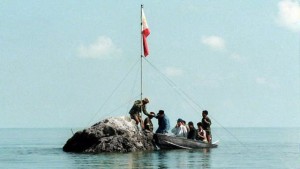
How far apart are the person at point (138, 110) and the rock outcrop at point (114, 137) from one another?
0.41 m

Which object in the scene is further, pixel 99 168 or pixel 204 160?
pixel 204 160

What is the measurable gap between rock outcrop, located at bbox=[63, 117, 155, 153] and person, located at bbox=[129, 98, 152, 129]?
1.36 feet

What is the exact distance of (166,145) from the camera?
4094 cm

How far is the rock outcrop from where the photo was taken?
39.2m

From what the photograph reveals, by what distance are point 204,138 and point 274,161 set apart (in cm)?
624

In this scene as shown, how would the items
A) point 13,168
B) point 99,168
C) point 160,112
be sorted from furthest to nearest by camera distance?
point 160,112 < point 13,168 < point 99,168

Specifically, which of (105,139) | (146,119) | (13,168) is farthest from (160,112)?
(13,168)

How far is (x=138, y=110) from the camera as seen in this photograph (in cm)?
4006

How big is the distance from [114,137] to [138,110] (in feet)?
7.44

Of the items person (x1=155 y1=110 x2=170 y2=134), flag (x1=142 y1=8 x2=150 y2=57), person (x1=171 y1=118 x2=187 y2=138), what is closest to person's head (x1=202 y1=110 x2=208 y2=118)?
person (x1=171 y1=118 x2=187 y2=138)

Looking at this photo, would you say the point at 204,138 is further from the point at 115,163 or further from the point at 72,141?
the point at 115,163

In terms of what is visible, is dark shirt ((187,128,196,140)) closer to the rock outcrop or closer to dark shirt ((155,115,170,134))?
dark shirt ((155,115,170,134))

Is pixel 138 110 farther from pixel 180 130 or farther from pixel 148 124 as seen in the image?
pixel 180 130

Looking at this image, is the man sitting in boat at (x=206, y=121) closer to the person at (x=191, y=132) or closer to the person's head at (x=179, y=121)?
the person at (x=191, y=132)
